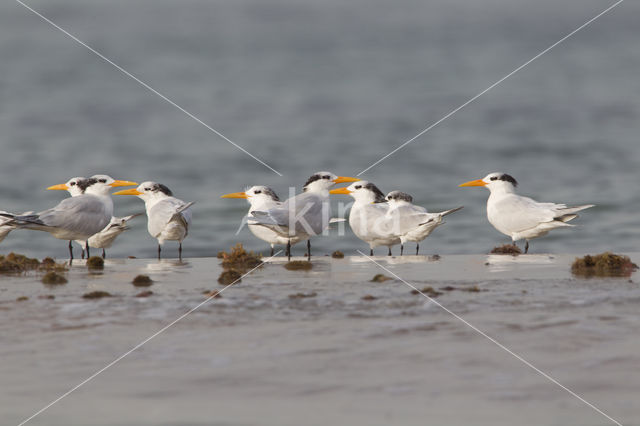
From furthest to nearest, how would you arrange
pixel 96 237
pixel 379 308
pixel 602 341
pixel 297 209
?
pixel 96 237 < pixel 297 209 < pixel 379 308 < pixel 602 341

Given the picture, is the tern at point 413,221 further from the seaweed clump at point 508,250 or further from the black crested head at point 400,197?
the seaweed clump at point 508,250

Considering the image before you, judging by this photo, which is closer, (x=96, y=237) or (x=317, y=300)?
(x=317, y=300)

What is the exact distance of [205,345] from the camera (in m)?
5.58

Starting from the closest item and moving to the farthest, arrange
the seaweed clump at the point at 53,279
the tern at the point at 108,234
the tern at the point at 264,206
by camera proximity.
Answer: the seaweed clump at the point at 53,279, the tern at the point at 264,206, the tern at the point at 108,234

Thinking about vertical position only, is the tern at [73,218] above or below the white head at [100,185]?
below

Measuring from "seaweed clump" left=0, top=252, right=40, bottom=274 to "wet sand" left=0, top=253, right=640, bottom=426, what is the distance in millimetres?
1581

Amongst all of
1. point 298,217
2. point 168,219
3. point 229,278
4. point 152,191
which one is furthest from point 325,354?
point 152,191

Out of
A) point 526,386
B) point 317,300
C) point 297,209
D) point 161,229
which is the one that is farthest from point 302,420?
point 161,229

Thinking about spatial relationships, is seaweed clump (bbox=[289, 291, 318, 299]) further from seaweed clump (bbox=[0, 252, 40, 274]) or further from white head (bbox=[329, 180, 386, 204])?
white head (bbox=[329, 180, 386, 204])

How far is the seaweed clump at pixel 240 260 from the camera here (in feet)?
34.2

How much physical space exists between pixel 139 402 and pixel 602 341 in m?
3.08

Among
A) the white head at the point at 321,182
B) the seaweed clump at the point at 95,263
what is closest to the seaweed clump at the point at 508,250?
the white head at the point at 321,182

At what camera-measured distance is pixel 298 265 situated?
33.9ft

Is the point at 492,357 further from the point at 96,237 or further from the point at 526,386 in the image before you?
the point at 96,237
